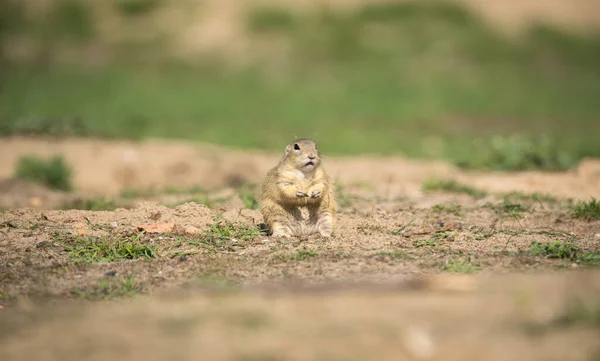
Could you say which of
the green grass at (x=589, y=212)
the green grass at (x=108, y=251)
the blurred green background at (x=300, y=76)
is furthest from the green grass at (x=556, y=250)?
the blurred green background at (x=300, y=76)

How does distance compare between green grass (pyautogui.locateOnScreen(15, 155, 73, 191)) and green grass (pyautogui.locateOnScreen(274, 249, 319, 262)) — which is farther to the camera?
green grass (pyautogui.locateOnScreen(15, 155, 73, 191))

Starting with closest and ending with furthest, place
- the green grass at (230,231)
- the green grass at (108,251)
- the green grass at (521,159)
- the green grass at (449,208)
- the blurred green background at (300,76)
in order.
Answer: the green grass at (108,251), the green grass at (230,231), the green grass at (449,208), the green grass at (521,159), the blurred green background at (300,76)

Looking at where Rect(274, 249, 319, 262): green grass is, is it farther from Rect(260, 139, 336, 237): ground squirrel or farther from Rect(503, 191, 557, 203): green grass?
Rect(503, 191, 557, 203): green grass

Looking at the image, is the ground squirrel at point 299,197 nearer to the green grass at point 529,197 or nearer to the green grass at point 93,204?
the green grass at point 529,197

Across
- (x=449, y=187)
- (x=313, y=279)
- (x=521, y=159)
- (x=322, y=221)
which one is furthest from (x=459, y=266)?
(x=521, y=159)

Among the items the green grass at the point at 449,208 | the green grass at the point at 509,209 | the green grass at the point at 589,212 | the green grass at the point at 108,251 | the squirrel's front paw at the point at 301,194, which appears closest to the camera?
the green grass at the point at 108,251

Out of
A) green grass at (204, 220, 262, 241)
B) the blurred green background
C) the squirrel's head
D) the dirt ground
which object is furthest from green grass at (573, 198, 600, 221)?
the blurred green background

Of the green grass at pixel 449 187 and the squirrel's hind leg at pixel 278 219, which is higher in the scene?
the green grass at pixel 449 187

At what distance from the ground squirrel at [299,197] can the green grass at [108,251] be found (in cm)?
94

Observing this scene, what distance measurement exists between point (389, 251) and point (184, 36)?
19503mm

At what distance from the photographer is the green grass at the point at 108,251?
6.18 meters

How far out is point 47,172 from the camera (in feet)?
33.7

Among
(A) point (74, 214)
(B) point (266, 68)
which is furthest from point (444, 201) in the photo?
(B) point (266, 68)

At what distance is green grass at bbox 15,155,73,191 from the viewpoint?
10.2 meters
